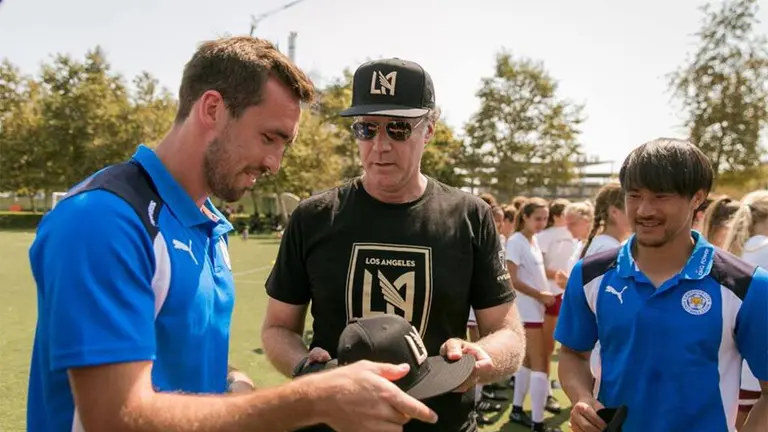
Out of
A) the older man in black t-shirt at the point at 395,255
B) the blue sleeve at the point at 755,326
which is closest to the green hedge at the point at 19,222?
the older man in black t-shirt at the point at 395,255

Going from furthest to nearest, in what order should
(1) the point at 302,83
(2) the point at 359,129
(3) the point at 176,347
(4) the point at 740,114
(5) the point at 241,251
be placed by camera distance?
(5) the point at 241,251
(4) the point at 740,114
(2) the point at 359,129
(1) the point at 302,83
(3) the point at 176,347

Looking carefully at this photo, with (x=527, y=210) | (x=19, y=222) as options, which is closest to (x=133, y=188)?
(x=527, y=210)

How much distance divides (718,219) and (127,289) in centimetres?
559

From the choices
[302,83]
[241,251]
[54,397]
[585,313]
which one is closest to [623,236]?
[585,313]

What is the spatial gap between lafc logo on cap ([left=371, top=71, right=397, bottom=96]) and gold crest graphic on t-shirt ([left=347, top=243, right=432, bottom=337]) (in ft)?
2.29

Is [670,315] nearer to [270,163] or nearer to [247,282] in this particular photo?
[270,163]

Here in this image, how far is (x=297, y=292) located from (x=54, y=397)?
4.34 ft

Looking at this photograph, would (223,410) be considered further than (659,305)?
No

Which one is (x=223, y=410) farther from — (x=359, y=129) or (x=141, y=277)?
(x=359, y=129)

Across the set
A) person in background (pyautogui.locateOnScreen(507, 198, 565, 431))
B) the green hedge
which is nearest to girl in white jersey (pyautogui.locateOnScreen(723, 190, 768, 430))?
person in background (pyautogui.locateOnScreen(507, 198, 565, 431))

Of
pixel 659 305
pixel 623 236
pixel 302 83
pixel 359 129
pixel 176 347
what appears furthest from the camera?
pixel 623 236

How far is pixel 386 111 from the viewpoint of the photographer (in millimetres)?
2762

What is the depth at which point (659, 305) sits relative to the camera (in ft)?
8.75

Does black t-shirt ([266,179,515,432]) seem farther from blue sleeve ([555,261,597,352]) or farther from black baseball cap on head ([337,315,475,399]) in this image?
black baseball cap on head ([337,315,475,399])
